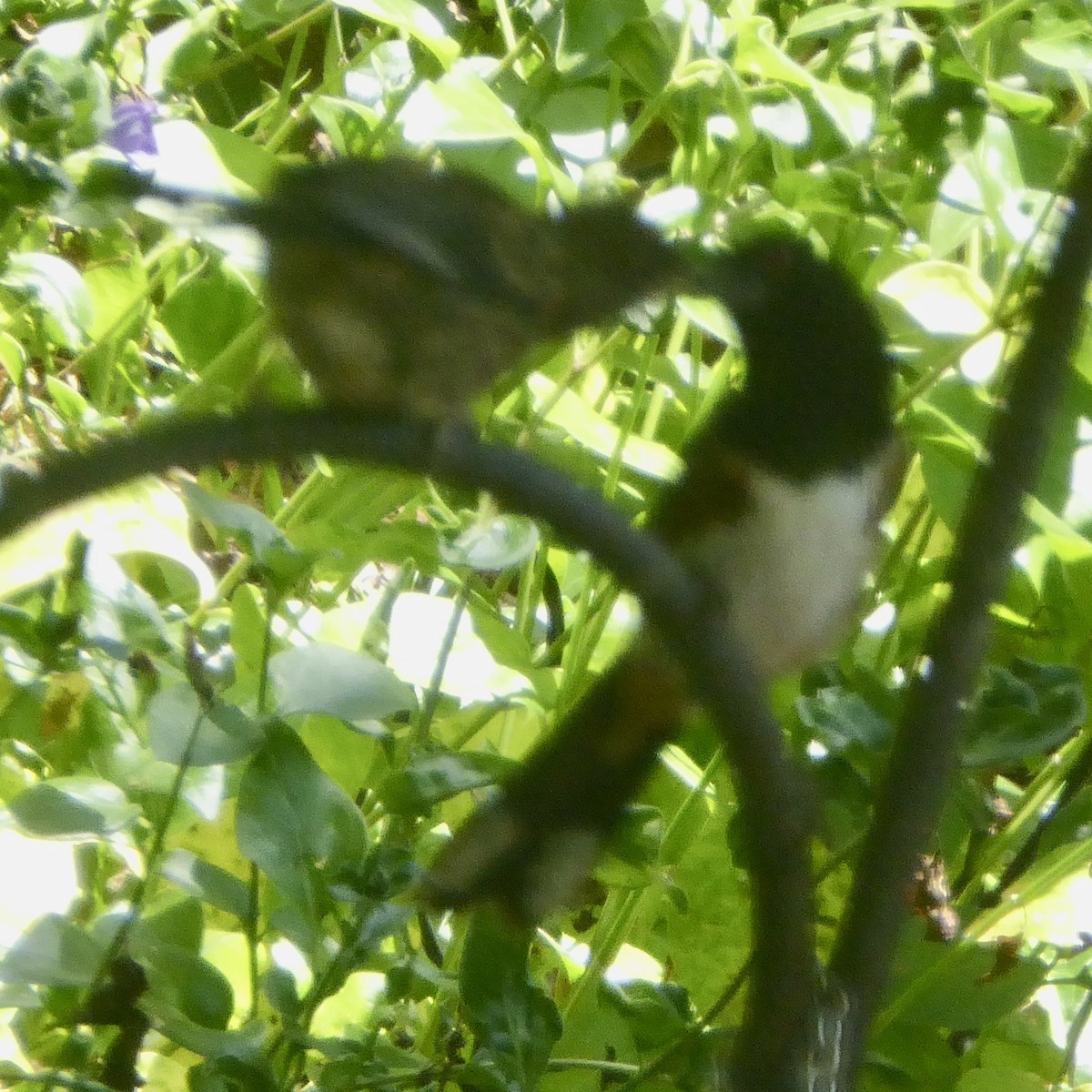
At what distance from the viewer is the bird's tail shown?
531 millimetres

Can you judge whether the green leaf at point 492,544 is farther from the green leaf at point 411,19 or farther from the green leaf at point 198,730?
the green leaf at point 411,19

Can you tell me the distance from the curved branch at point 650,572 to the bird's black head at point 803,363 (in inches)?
5.1

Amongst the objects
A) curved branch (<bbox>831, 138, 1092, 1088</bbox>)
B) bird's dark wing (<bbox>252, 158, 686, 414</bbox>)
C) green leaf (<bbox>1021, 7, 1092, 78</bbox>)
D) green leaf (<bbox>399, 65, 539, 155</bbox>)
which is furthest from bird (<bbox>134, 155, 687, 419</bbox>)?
green leaf (<bbox>1021, 7, 1092, 78</bbox>)

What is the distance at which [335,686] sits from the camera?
0.51 metres

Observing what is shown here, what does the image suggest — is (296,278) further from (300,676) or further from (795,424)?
(795,424)

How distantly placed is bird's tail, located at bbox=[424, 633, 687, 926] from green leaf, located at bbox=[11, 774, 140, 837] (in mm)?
121

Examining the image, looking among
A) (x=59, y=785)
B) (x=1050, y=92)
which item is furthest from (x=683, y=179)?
(x=59, y=785)

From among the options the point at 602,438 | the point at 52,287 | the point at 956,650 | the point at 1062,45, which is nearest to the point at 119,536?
the point at 52,287

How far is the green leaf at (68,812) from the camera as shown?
0.49 m

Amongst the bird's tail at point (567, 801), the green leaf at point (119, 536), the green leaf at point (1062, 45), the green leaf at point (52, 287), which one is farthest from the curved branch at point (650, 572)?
the green leaf at point (1062, 45)

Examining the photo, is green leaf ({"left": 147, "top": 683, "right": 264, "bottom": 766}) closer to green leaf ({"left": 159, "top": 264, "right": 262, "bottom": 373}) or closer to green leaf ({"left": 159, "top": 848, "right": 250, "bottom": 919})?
green leaf ({"left": 159, "top": 848, "right": 250, "bottom": 919})

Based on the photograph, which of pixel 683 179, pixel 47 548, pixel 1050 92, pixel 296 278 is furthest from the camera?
pixel 1050 92

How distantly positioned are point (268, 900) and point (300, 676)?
5.6 inches

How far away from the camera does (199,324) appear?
2.60ft
